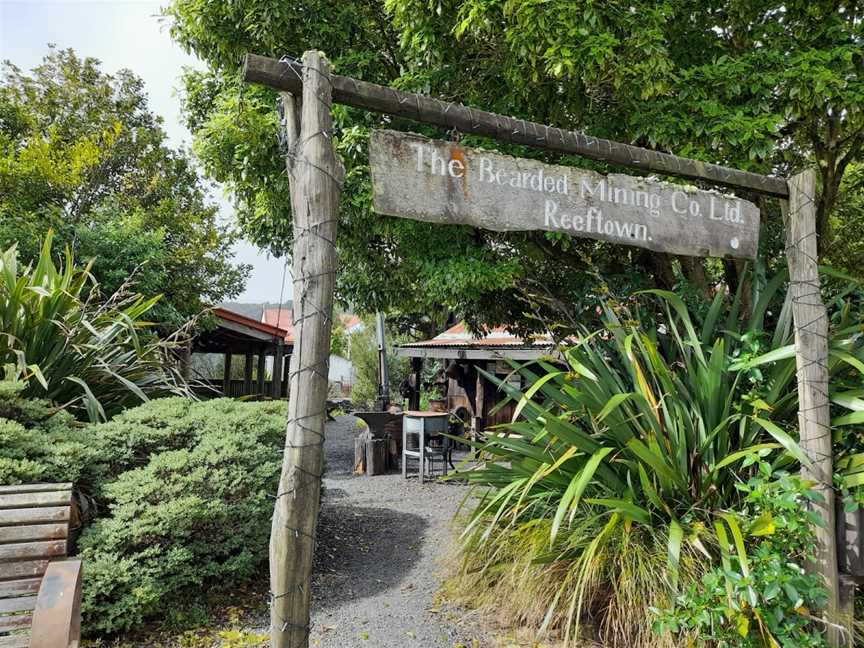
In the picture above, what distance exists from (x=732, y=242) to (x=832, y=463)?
3.87 ft

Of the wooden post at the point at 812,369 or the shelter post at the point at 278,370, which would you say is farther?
the shelter post at the point at 278,370

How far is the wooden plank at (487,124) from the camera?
2.07 metres

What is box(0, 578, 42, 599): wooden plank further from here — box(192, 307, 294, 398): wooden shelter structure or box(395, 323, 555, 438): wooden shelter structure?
box(192, 307, 294, 398): wooden shelter structure

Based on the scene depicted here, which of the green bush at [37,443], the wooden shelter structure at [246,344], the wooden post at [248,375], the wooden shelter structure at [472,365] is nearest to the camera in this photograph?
the green bush at [37,443]

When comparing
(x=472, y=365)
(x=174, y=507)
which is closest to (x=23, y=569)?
(x=174, y=507)

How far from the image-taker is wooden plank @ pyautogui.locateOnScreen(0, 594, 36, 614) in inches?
97.3

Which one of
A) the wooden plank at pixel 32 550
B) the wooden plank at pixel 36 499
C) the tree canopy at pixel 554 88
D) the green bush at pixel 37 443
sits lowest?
the wooden plank at pixel 32 550

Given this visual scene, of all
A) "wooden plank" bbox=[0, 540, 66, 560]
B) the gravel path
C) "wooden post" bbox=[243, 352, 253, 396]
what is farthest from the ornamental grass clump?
"wooden post" bbox=[243, 352, 253, 396]

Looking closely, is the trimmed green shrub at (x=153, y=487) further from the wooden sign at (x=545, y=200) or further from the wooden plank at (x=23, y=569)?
the wooden sign at (x=545, y=200)

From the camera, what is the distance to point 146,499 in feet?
11.9

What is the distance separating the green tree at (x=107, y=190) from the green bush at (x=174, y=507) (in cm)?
453

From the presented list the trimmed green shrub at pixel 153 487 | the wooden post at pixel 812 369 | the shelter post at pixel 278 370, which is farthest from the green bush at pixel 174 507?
the shelter post at pixel 278 370

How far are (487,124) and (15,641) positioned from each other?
274 centimetres

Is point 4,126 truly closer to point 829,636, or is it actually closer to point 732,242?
point 732,242
